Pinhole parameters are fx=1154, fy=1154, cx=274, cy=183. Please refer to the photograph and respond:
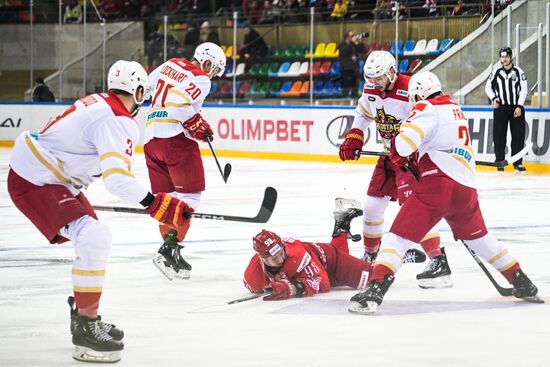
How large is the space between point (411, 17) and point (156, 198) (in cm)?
1226

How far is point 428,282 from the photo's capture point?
6602 millimetres

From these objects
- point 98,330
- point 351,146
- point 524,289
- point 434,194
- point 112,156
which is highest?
point 112,156

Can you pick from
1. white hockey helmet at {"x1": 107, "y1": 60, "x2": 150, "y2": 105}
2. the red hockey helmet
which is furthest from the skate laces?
the red hockey helmet

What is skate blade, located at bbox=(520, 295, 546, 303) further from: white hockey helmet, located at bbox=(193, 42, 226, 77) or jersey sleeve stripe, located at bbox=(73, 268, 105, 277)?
white hockey helmet, located at bbox=(193, 42, 226, 77)

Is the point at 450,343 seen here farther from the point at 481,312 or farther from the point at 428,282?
the point at 428,282

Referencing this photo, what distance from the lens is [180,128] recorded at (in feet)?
24.0

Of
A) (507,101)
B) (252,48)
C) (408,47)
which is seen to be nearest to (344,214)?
(507,101)

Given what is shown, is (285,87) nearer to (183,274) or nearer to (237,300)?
(183,274)

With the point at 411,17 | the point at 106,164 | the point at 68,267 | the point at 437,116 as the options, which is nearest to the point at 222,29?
the point at 411,17

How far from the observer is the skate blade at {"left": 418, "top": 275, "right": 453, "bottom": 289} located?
6582mm

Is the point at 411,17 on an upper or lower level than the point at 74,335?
upper

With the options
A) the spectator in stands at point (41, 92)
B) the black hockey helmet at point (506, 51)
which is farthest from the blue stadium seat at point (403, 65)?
the spectator in stands at point (41, 92)

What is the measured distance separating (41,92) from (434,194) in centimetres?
1564

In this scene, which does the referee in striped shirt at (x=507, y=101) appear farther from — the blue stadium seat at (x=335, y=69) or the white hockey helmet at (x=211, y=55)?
the white hockey helmet at (x=211, y=55)
